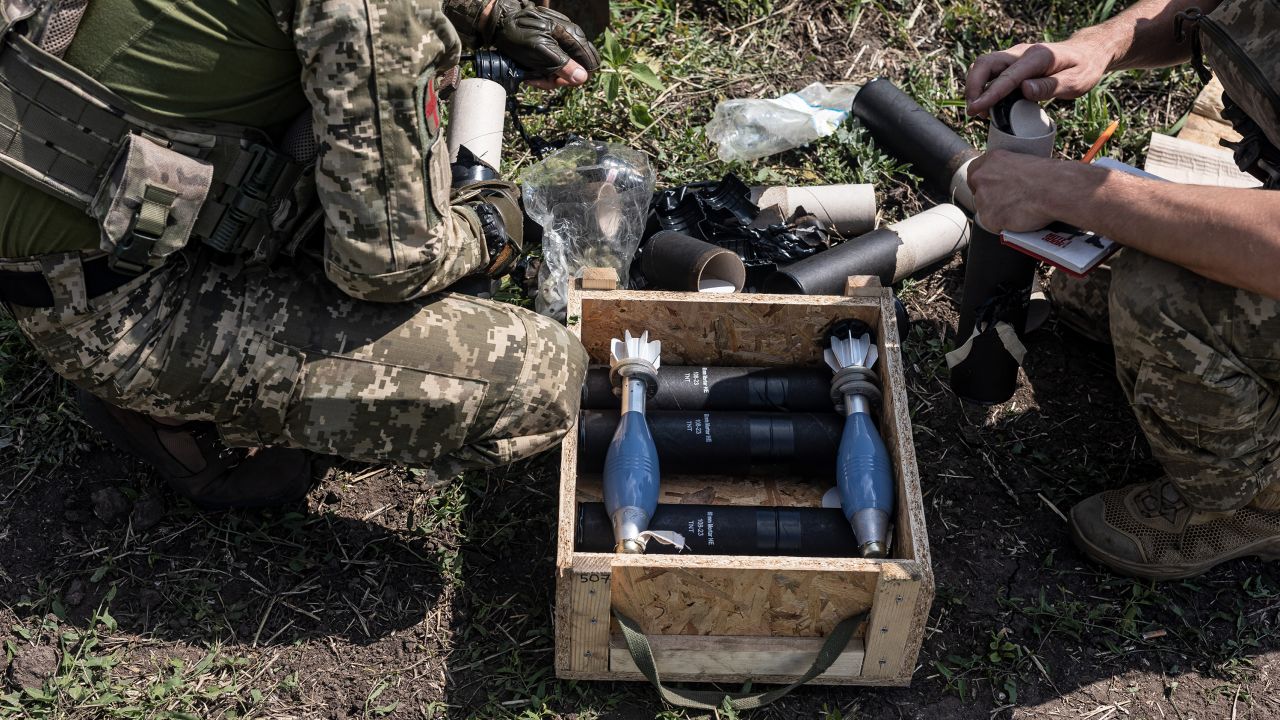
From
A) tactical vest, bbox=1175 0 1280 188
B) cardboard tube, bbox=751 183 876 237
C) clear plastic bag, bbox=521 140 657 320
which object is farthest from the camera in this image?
cardboard tube, bbox=751 183 876 237

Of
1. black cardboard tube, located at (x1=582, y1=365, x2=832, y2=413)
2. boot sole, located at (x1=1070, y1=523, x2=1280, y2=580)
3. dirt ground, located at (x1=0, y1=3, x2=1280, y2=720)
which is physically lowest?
dirt ground, located at (x1=0, y1=3, x2=1280, y2=720)

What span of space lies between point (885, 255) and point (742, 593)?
1675 millimetres

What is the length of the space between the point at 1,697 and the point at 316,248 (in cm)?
156

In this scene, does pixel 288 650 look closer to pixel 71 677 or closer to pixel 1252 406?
pixel 71 677

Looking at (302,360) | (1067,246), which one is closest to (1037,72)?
(1067,246)

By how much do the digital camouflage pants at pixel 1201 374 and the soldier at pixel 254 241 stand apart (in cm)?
166

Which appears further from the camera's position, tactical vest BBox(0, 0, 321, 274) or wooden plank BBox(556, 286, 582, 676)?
wooden plank BBox(556, 286, 582, 676)

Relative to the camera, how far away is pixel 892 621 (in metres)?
2.94

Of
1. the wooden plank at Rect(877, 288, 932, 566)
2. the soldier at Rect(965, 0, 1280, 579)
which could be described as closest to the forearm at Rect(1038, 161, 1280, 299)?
the soldier at Rect(965, 0, 1280, 579)

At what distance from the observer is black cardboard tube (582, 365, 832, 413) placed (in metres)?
3.61

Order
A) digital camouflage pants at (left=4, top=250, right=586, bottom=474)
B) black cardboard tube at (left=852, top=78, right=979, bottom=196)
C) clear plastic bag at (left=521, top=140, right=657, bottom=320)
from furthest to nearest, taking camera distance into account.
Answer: black cardboard tube at (left=852, top=78, right=979, bottom=196) → clear plastic bag at (left=521, top=140, right=657, bottom=320) → digital camouflage pants at (left=4, top=250, right=586, bottom=474)

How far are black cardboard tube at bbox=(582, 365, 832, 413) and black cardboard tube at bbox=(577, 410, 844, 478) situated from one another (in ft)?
0.39

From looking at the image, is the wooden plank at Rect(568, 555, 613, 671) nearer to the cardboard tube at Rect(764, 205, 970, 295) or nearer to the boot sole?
the cardboard tube at Rect(764, 205, 970, 295)

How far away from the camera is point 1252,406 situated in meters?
3.10
